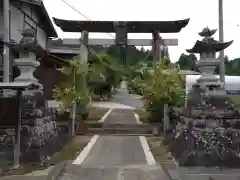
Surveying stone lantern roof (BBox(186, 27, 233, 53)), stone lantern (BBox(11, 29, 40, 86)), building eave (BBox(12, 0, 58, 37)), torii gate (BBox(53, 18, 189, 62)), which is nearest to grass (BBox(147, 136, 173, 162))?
stone lantern roof (BBox(186, 27, 233, 53))

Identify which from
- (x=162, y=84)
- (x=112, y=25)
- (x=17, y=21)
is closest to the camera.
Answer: (x=162, y=84)

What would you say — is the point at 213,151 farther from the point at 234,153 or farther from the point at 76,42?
the point at 76,42

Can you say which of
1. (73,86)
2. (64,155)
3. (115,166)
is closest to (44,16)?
(73,86)

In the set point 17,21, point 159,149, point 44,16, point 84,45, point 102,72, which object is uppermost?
point 44,16

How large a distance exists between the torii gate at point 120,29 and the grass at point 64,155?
15.5 ft

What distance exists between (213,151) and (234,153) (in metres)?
0.58

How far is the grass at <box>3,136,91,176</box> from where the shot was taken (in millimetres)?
9965

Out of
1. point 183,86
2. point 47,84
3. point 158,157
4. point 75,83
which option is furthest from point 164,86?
point 47,84

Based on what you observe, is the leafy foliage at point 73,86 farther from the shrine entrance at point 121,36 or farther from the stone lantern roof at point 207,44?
the stone lantern roof at point 207,44

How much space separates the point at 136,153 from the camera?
12461mm

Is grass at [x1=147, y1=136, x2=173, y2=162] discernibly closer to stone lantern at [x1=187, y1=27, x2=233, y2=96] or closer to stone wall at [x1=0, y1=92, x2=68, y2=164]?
stone lantern at [x1=187, y1=27, x2=233, y2=96]

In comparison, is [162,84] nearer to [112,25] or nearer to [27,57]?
[112,25]

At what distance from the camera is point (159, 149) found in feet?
43.8

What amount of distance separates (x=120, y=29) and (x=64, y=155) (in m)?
8.58
